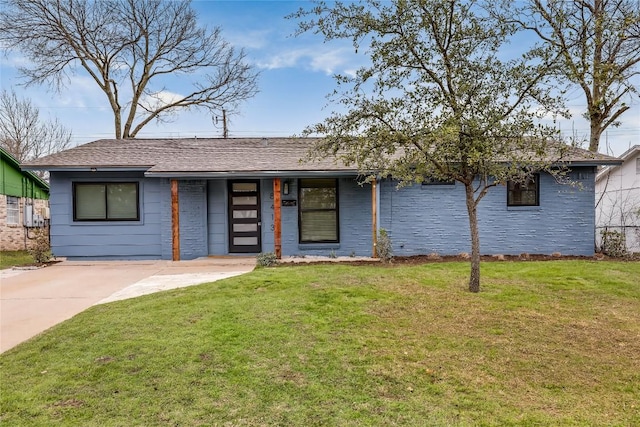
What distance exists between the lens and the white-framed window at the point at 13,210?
15.7 m

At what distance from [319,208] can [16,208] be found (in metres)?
13.5

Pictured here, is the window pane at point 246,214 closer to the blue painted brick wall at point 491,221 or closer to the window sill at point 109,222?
the window sill at point 109,222

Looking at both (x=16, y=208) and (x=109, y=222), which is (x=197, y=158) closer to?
(x=109, y=222)

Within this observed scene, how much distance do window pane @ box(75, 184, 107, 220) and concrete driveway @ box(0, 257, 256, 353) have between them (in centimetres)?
132

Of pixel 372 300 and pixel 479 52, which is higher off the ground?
pixel 479 52

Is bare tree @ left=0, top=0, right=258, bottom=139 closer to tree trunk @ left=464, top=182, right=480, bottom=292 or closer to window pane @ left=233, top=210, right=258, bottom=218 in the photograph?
window pane @ left=233, top=210, right=258, bottom=218

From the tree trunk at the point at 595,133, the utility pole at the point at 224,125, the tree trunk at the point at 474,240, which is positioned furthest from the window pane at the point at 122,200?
the tree trunk at the point at 595,133

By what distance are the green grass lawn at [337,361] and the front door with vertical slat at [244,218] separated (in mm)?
4668

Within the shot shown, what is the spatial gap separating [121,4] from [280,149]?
43.6 feet

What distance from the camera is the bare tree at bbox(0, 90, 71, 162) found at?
891 inches

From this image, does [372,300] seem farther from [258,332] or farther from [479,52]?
[479,52]

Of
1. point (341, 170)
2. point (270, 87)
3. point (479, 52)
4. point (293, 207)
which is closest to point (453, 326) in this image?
point (479, 52)

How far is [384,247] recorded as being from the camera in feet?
31.3

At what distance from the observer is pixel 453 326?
4.64 meters
